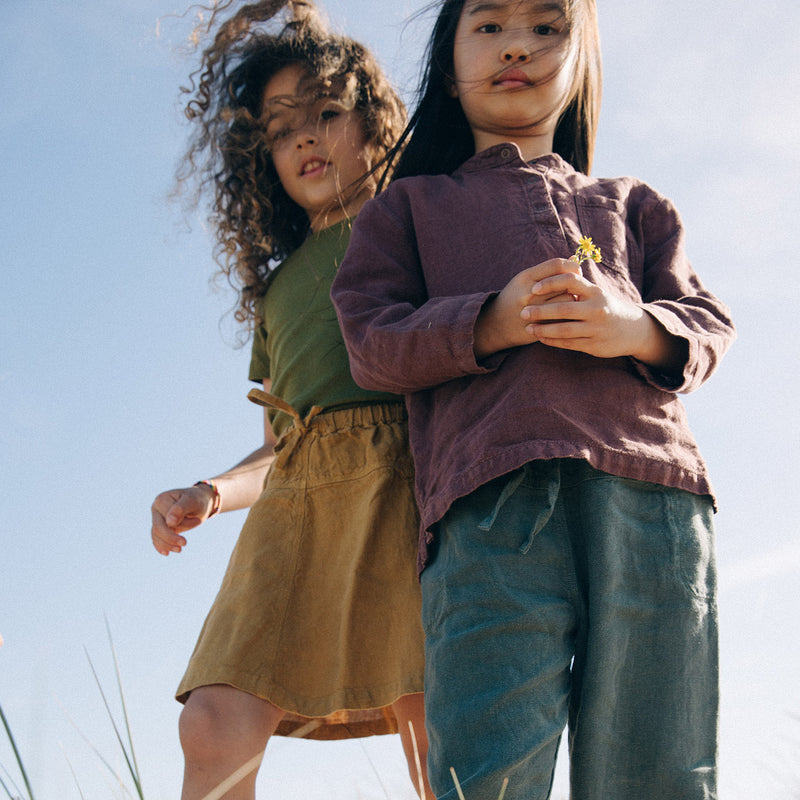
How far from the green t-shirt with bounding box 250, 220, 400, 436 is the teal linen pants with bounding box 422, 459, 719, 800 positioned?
0.66 metres

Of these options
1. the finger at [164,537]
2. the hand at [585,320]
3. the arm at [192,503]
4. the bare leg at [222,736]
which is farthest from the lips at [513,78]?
the bare leg at [222,736]

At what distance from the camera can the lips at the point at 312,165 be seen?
2422 mm

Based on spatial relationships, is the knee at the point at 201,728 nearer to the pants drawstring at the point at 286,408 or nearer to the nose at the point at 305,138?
the pants drawstring at the point at 286,408

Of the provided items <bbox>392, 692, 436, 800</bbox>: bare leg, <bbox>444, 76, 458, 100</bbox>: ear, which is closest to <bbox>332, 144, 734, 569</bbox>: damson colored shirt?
<bbox>444, 76, 458, 100</bbox>: ear

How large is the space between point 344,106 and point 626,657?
1.57 meters

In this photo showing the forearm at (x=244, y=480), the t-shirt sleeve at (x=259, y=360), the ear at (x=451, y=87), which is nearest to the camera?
the ear at (x=451, y=87)

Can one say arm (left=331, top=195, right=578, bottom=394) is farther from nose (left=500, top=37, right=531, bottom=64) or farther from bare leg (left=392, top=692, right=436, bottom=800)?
bare leg (left=392, top=692, right=436, bottom=800)

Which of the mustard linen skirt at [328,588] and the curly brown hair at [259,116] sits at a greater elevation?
the curly brown hair at [259,116]

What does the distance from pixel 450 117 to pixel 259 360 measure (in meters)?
0.82

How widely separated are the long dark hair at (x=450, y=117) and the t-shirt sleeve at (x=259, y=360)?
1.98 ft

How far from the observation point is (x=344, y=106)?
2.44 meters

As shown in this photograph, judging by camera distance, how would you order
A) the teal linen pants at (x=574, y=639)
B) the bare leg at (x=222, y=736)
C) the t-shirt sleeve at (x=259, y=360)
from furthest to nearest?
the t-shirt sleeve at (x=259, y=360) → the bare leg at (x=222, y=736) → the teal linen pants at (x=574, y=639)

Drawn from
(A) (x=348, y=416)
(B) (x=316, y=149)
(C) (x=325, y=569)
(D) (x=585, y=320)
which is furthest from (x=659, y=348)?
(B) (x=316, y=149)

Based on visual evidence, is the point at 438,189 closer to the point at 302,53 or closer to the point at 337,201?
the point at 337,201
